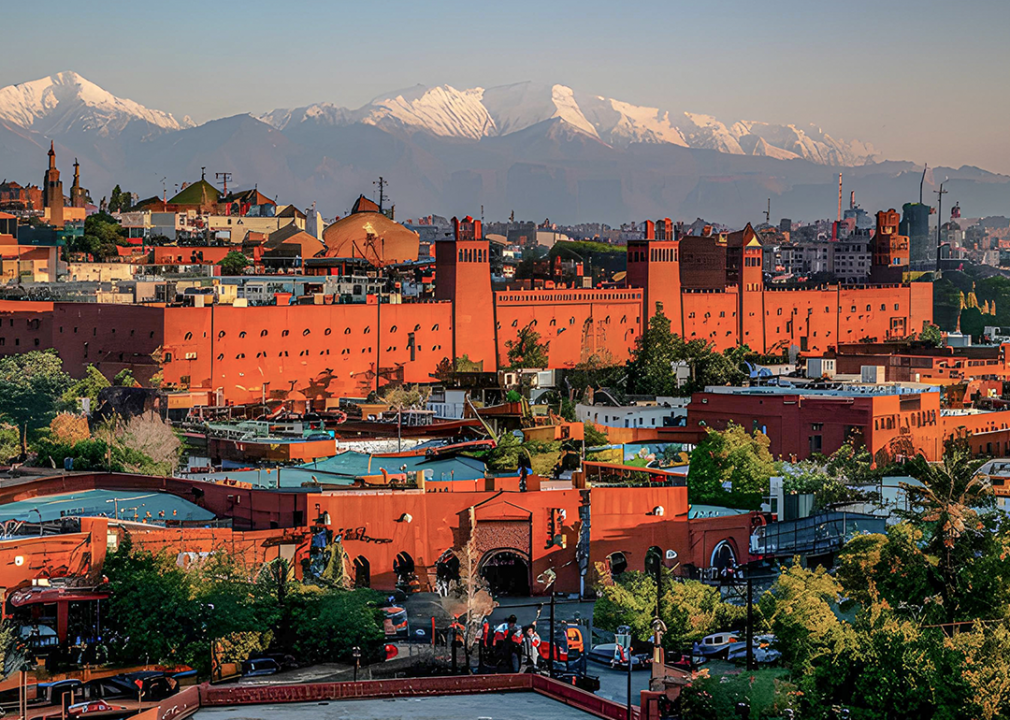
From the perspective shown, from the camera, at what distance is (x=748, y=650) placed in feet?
64.4

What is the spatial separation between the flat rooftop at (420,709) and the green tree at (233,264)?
39.3 metres

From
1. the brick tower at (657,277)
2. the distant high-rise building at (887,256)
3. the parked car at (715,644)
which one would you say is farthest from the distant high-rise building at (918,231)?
the parked car at (715,644)

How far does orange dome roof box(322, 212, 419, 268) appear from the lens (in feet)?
207

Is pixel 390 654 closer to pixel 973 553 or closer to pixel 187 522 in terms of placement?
pixel 187 522

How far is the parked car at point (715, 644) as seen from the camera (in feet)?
70.7

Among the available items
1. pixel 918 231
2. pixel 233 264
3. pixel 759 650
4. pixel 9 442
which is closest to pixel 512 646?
pixel 759 650

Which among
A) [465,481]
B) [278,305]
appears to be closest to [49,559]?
[465,481]

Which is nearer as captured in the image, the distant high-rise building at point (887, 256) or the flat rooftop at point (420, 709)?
the flat rooftop at point (420, 709)

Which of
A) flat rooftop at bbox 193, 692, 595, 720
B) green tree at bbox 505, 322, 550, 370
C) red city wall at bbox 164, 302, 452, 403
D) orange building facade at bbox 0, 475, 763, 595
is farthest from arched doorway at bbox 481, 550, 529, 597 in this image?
green tree at bbox 505, 322, 550, 370

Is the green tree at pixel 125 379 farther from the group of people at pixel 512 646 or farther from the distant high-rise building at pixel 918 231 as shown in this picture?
the distant high-rise building at pixel 918 231

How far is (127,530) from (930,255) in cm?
12723

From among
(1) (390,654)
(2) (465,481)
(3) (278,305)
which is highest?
(3) (278,305)

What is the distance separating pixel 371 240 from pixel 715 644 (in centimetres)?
4286

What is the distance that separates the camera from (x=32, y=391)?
4278cm
